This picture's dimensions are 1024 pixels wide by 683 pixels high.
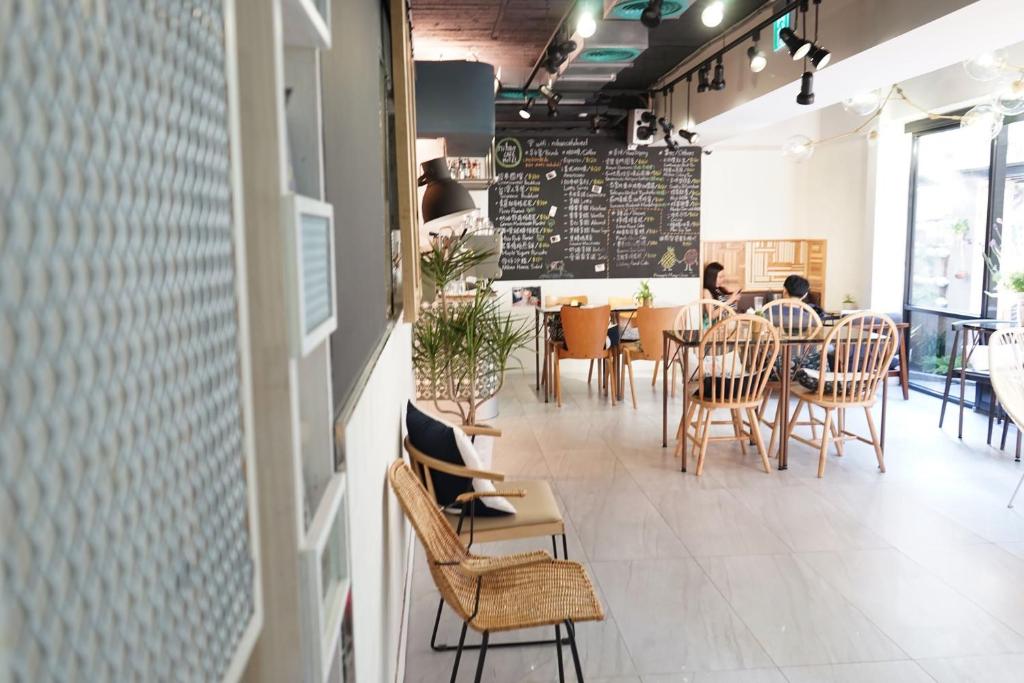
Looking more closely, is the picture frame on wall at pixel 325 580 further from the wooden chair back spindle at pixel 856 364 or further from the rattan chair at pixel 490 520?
the wooden chair back spindle at pixel 856 364

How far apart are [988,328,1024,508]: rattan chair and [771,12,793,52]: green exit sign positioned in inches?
97.6

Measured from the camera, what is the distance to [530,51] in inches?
233

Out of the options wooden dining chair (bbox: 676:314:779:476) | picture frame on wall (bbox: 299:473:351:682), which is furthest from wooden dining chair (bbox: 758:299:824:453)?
picture frame on wall (bbox: 299:473:351:682)

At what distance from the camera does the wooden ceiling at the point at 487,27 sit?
507 cm

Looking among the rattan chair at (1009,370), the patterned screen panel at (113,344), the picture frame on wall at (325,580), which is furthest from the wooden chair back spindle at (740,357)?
the patterned screen panel at (113,344)

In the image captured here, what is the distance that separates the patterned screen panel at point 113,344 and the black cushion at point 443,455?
2.42 m

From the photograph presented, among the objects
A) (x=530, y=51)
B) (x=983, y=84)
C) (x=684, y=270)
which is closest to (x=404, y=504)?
(x=530, y=51)

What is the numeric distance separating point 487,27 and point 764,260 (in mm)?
4986

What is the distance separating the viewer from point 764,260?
30.0 feet

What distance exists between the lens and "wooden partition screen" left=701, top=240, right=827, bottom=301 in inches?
357

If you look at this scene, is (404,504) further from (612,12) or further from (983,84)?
(983,84)

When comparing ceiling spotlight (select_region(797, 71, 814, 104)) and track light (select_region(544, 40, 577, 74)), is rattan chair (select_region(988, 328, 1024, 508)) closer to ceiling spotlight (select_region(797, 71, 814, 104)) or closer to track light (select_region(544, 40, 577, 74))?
ceiling spotlight (select_region(797, 71, 814, 104))

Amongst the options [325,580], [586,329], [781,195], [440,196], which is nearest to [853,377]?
[586,329]

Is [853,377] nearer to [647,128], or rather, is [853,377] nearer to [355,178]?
[647,128]
